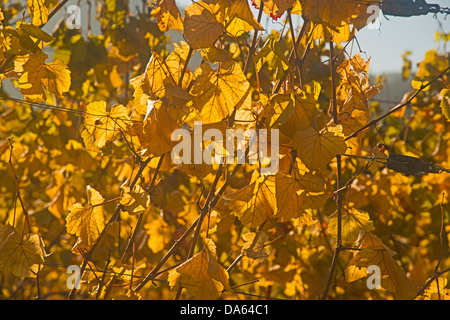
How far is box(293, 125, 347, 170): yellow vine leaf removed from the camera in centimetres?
63

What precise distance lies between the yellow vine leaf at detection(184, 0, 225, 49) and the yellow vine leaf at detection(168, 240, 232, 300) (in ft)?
0.96

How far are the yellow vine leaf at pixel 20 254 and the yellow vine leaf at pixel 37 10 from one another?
332 mm

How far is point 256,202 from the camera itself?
68cm

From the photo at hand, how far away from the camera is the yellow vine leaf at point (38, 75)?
707 mm

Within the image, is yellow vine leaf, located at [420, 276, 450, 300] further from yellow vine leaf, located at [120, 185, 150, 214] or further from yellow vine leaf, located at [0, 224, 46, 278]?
yellow vine leaf, located at [0, 224, 46, 278]

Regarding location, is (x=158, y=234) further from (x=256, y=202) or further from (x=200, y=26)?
(x=200, y=26)

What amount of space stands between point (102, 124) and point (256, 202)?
0.95ft

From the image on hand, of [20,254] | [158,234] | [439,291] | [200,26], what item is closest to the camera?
[200,26]

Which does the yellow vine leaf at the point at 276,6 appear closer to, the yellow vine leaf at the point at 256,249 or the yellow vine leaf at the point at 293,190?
the yellow vine leaf at the point at 293,190

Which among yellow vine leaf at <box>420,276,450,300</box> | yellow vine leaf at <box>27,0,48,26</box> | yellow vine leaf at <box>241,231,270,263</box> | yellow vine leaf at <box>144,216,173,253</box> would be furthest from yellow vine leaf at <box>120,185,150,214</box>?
yellow vine leaf at <box>144,216,173,253</box>

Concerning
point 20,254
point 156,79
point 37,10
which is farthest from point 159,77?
point 20,254

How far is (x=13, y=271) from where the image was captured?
27.5 inches

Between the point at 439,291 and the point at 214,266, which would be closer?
the point at 214,266
